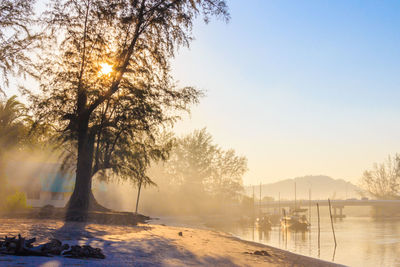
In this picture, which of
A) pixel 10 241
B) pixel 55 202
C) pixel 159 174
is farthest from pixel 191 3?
pixel 159 174

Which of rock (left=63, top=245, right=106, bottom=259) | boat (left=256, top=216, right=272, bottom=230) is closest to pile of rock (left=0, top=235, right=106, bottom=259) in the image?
rock (left=63, top=245, right=106, bottom=259)

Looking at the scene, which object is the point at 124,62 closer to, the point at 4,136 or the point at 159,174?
the point at 4,136

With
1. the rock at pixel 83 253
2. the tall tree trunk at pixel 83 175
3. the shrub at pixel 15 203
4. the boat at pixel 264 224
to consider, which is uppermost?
the tall tree trunk at pixel 83 175

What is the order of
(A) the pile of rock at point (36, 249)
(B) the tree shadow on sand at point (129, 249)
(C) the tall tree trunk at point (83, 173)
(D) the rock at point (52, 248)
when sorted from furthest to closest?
(C) the tall tree trunk at point (83, 173) < (B) the tree shadow on sand at point (129, 249) < (D) the rock at point (52, 248) < (A) the pile of rock at point (36, 249)

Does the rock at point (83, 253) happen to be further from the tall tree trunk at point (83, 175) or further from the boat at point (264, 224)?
the boat at point (264, 224)

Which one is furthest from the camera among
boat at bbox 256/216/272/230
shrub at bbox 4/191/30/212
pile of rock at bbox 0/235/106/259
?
boat at bbox 256/216/272/230

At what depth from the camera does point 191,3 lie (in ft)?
77.2

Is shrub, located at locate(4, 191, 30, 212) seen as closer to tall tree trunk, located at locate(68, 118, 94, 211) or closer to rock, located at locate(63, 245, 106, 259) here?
tall tree trunk, located at locate(68, 118, 94, 211)

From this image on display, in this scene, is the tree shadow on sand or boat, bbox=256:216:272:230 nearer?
the tree shadow on sand

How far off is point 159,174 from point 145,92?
68492 millimetres

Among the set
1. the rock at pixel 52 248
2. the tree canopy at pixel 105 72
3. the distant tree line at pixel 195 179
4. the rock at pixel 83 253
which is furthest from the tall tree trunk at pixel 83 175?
the distant tree line at pixel 195 179

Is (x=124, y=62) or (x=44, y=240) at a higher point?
(x=124, y=62)

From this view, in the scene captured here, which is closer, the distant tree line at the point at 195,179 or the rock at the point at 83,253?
the rock at the point at 83,253

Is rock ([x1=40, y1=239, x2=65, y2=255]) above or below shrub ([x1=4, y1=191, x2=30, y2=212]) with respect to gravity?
below
